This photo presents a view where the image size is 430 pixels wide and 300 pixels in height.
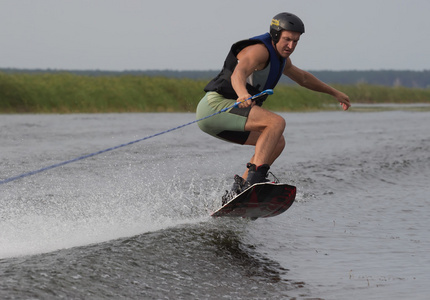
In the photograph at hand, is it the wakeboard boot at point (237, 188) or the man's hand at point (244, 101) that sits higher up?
the man's hand at point (244, 101)

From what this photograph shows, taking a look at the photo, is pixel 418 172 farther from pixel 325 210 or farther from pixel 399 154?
pixel 325 210

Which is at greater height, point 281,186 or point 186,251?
point 281,186

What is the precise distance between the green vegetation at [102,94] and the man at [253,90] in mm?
17955

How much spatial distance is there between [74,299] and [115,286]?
1.34ft

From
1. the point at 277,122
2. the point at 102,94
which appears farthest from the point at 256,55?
the point at 102,94

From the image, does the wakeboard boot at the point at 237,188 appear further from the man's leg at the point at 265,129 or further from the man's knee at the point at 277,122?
the man's knee at the point at 277,122

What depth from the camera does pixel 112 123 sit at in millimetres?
23734

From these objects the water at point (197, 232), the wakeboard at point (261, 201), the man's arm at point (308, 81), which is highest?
the man's arm at point (308, 81)

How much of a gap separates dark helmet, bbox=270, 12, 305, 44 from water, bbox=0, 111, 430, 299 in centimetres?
197

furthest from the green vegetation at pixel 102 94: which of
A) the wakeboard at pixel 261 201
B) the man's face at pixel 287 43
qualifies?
the man's face at pixel 287 43

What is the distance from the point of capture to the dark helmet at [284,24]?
658 cm

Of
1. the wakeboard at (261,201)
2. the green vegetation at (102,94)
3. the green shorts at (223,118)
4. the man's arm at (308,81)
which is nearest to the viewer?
the wakeboard at (261,201)

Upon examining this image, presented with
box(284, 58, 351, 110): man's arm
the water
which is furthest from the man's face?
the water

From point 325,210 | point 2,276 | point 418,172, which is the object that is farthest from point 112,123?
point 2,276
